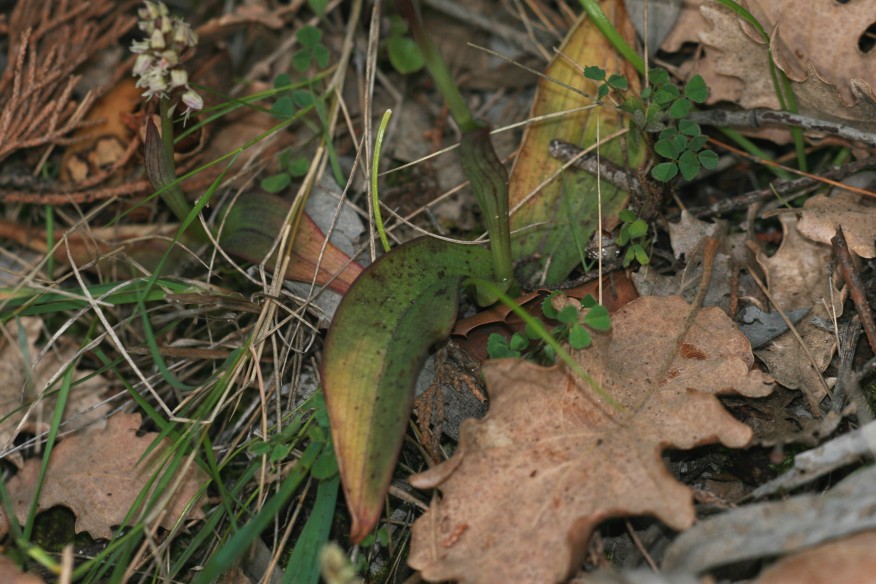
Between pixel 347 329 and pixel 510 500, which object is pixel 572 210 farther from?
pixel 510 500

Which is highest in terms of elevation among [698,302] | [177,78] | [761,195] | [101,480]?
[177,78]

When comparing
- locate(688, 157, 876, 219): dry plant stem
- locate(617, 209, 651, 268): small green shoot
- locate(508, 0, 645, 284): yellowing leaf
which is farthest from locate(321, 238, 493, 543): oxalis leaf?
locate(688, 157, 876, 219): dry plant stem

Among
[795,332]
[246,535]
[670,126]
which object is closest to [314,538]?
[246,535]

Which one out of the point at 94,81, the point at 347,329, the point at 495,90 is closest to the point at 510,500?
the point at 347,329

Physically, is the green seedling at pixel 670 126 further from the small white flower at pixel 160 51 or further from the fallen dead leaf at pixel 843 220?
the small white flower at pixel 160 51

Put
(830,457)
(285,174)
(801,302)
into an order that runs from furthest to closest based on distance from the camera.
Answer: (285,174) < (801,302) < (830,457)

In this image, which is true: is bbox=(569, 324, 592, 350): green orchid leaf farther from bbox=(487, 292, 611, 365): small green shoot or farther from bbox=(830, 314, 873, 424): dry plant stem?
bbox=(830, 314, 873, 424): dry plant stem

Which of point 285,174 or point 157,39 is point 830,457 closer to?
point 285,174
